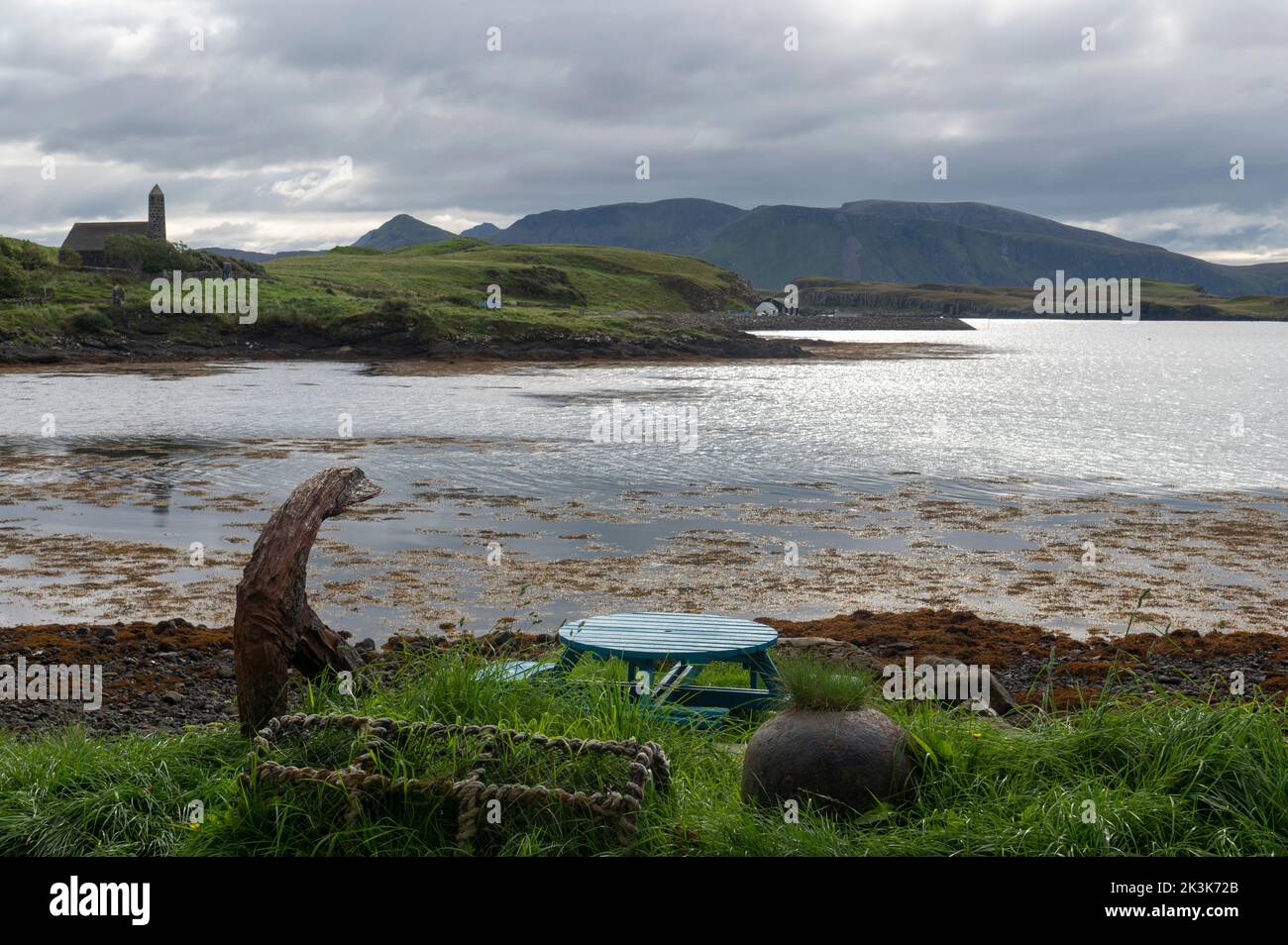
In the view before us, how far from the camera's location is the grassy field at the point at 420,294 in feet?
279

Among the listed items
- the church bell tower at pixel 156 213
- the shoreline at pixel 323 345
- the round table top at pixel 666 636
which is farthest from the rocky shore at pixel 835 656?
the church bell tower at pixel 156 213

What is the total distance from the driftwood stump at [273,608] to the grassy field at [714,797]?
0.43 meters

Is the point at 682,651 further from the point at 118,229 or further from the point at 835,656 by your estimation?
the point at 118,229

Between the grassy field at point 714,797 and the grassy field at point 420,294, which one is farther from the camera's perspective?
the grassy field at point 420,294

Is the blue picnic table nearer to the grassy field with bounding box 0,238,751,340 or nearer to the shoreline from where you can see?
the shoreline

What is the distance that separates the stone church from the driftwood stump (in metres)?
124

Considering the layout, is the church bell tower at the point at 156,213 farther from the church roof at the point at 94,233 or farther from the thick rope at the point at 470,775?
the thick rope at the point at 470,775

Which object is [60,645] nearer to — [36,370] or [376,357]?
[36,370]

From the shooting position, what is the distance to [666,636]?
9.29 metres

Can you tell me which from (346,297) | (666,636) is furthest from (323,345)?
(666,636)

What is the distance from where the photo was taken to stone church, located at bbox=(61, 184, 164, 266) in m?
121

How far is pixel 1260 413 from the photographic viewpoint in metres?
56.5

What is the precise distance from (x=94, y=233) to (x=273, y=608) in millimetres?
132220

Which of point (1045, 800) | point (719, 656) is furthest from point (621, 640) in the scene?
point (1045, 800)
